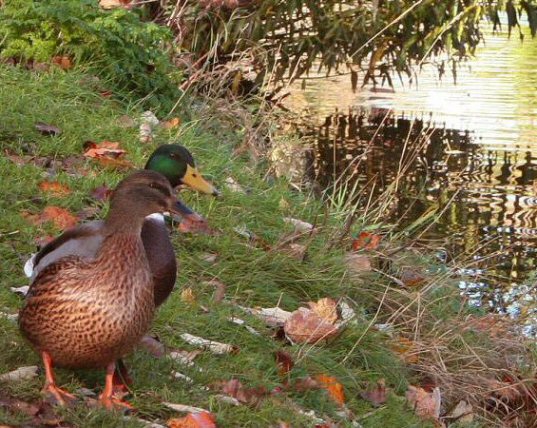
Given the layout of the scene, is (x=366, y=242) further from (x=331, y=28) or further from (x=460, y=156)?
(x=460, y=156)

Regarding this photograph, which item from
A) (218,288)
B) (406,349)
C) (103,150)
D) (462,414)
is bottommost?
(462,414)

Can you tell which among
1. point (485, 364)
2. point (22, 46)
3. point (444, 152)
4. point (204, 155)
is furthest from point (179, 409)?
point (444, 152)

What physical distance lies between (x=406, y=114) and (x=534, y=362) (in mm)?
6356

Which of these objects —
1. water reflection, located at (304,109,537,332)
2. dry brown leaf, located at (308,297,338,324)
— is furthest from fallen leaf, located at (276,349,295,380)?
water reflection, located at (304,109,537,332)

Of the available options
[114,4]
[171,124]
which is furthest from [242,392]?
[114,4]

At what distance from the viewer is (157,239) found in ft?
14.6

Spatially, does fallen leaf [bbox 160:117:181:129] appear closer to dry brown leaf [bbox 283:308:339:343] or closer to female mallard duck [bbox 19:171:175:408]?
dry brown leaf [bbox 283:308:339:343]

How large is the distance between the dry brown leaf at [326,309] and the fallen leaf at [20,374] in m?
1.59

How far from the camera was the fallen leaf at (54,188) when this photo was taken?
5832 millimetres

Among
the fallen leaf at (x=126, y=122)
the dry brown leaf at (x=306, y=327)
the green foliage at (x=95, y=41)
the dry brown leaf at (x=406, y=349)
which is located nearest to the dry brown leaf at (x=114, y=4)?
the green foliage at (x=95, y=41)

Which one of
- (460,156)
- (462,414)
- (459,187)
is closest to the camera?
(462,414)

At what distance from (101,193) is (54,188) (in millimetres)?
221

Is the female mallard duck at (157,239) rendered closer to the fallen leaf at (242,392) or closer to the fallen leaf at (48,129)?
the fallen leaf at (242,392)

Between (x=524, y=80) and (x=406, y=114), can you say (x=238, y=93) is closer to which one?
(x=406, y=114)
